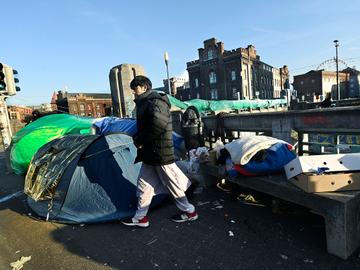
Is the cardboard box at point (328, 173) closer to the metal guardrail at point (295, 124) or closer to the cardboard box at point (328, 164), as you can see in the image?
the cardboard box at point (328, 164)

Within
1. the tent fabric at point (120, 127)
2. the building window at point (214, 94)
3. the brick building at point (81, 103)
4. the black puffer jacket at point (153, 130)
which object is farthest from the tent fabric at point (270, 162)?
the brick building at point (81, 103)

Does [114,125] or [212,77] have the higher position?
[212,77]

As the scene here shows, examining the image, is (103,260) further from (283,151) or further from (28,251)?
(283,151)

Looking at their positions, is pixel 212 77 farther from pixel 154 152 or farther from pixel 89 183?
pixel 154 152

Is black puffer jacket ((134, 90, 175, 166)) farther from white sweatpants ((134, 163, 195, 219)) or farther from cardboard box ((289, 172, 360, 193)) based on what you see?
cardboard box ((289, 172, 360, 193))

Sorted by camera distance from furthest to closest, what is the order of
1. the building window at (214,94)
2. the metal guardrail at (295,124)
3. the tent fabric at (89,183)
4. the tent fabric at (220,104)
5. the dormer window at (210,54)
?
1. the building window at (214,94)
2. the dormer window at (210,54)
3. the tent fabric at (220,104)
4. the metal guardrail at (295,124)
5. the tent fabric at (89,183)

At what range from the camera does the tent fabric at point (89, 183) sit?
12.1 ft

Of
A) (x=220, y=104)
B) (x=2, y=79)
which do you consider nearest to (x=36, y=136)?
(x=2, y=79)

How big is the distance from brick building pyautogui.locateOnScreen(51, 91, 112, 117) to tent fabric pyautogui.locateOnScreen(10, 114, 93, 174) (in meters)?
48.6

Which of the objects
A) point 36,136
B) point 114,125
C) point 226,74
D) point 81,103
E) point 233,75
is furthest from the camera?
point 81,103

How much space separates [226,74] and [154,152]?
45.5m

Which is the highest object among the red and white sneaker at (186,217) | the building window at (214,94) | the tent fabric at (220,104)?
the building window at (214,94)

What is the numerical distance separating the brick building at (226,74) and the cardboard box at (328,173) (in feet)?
133

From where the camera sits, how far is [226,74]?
4612 cm
